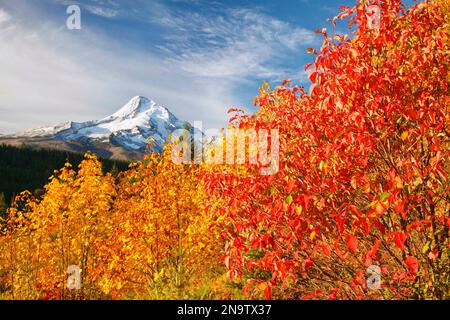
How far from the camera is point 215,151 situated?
11414mm

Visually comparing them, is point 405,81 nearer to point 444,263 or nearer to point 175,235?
point 444,263

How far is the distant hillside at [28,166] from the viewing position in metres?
91.9

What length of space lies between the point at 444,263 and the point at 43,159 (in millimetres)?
126666

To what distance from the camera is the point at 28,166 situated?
108750 mm

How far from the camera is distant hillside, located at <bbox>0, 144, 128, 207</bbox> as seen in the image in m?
91.9

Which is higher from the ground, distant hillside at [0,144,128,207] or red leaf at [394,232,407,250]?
distant hillside at [0,144,128,207]
